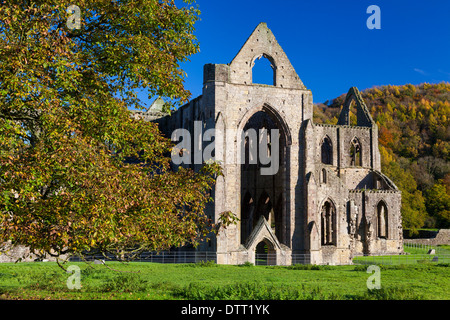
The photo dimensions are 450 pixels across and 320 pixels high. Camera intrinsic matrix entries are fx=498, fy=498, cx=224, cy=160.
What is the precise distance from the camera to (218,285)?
16.1 metres

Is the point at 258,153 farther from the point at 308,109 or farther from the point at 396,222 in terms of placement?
the point at 396,222

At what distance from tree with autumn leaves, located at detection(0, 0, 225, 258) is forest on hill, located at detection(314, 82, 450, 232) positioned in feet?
187

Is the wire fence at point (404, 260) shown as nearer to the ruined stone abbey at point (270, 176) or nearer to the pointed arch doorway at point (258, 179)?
the ruined stone abbey at point (270, 176)

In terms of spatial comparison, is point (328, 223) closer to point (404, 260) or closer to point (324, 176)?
point (324, 176)

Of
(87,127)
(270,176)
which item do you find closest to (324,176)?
(270,176)

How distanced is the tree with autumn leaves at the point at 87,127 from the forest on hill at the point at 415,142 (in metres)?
57.1

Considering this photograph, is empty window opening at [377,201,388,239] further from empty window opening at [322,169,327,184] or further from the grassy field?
empty window opening at [322,169,327,184]

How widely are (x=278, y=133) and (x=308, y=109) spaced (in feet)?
8.45

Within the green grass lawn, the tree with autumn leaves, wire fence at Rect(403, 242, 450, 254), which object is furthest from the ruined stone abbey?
the tree with autumn leaves

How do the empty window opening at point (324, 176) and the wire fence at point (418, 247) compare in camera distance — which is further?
the wire fence at point (418, 247)

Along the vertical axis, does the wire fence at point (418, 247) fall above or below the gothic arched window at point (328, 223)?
below

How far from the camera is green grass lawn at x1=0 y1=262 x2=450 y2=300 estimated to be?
1320 cm

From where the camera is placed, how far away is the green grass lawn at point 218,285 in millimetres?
13195

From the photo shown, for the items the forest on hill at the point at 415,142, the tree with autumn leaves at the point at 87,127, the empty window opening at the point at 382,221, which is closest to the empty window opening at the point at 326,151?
the empty window opening at the point at 382,221
